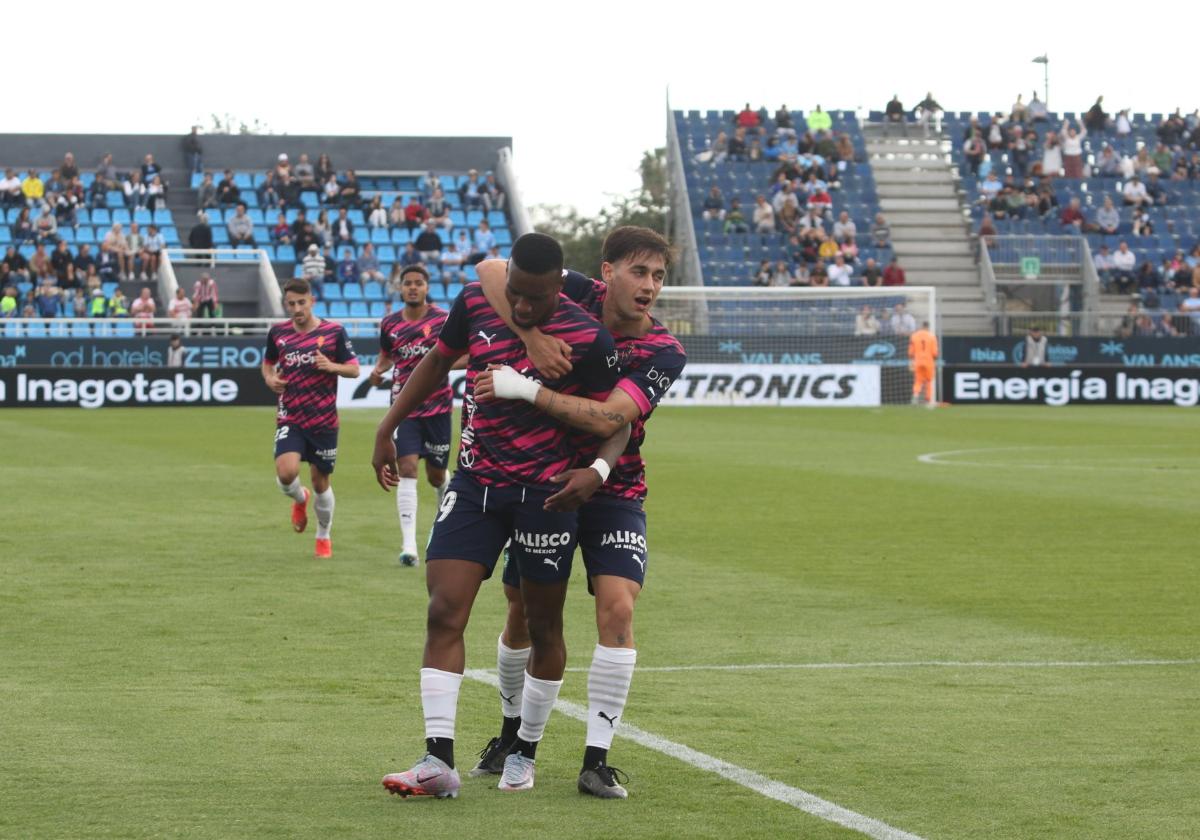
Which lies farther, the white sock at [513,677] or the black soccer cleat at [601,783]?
the white sock at [513,677]

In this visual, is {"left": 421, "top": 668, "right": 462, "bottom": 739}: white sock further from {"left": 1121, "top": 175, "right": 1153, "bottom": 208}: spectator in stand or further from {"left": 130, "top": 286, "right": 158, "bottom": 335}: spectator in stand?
{"left": 1121, "top": 175, "right": 1153, "bottom": 208}: spectator in stand

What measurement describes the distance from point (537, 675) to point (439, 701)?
1.45ft

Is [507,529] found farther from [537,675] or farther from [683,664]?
[683,664]

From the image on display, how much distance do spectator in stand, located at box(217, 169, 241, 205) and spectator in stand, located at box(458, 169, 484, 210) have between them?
6224 mm

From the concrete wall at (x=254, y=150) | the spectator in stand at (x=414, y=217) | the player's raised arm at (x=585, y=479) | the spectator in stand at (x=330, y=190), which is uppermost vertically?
the concrete wall at (x=254, y=150)

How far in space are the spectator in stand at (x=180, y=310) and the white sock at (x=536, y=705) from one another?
117ft

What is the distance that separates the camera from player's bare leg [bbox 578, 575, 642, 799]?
21.0 ft

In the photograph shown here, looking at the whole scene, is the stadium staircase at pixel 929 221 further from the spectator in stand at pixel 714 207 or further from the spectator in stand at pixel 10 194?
the spectator in stand at pixel 10 194

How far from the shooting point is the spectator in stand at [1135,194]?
5306 centimetres

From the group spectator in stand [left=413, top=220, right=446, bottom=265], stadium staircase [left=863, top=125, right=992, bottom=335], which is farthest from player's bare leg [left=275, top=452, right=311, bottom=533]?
spectator in stand [left=413, top=220, right=446, bottom=265]

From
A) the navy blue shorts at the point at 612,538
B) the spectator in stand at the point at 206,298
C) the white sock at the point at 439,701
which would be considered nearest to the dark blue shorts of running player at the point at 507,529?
the navy blue shorts at the point at 612,538

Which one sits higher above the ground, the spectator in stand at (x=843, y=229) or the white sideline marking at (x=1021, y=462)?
the spectator in stand at (x=843, y=229)

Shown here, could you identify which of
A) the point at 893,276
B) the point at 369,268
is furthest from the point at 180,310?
the point at 893,276

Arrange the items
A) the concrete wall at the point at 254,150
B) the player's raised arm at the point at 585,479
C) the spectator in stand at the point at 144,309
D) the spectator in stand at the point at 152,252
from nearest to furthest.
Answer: the player's raised arm at the point at 585,479 < the spectator in stand at the point at 144,309 < the spectator in stand at the point at 152,252 < the concrete wall at the point at 254,150
